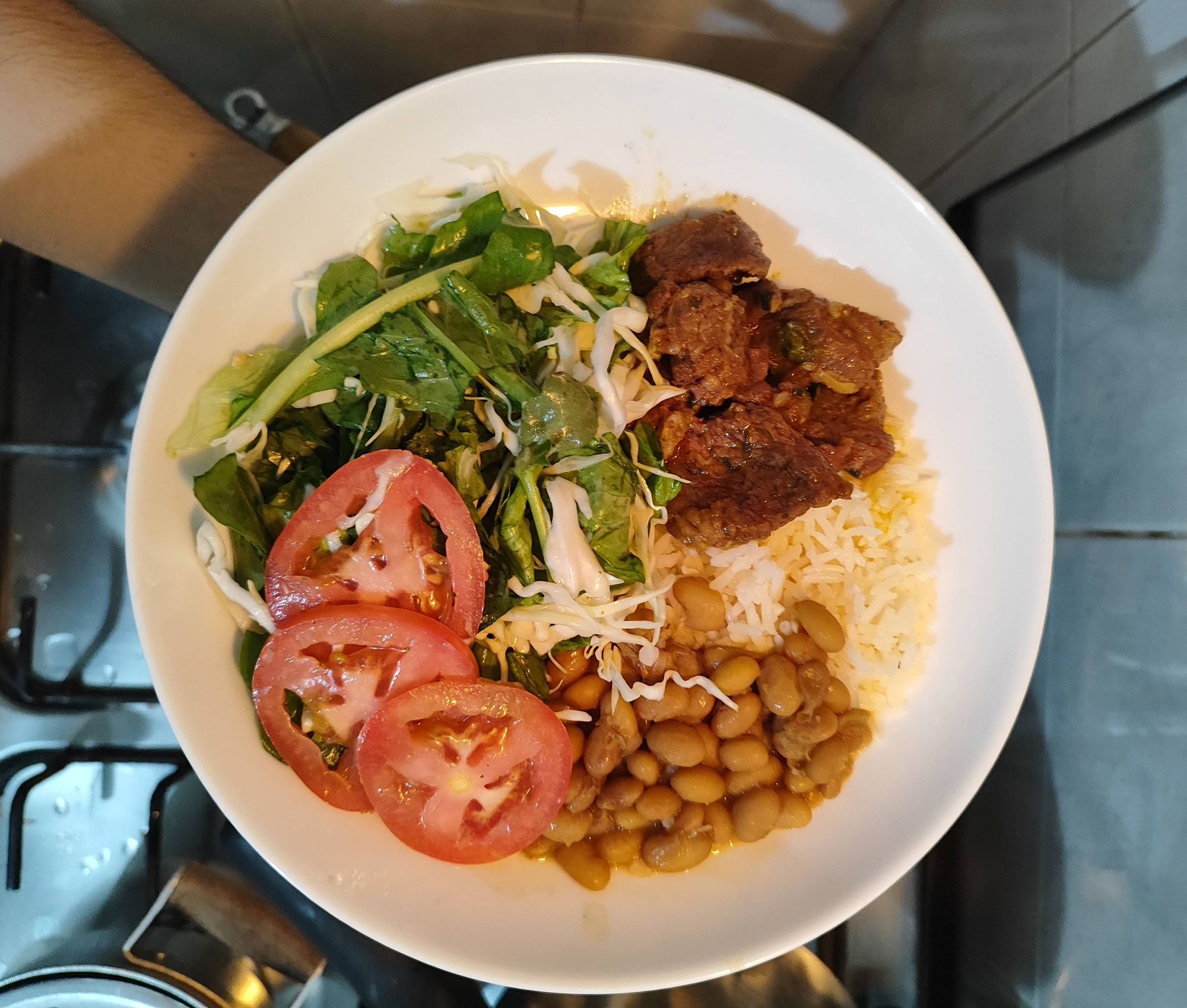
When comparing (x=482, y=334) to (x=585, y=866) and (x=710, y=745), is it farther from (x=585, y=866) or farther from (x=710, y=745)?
(x=585, y=866)

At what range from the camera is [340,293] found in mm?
1502

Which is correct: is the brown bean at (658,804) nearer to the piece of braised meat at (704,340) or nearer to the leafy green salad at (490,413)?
the leafy green salad at (490,413)

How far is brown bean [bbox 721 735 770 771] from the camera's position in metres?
1.67

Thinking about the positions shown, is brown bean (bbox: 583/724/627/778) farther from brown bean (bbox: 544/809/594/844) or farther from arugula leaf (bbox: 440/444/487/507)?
arugula leaf (bbox: 440/444/487/507)

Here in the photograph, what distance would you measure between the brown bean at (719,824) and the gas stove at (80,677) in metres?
0.59

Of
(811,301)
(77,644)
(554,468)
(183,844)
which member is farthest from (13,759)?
(811,301)

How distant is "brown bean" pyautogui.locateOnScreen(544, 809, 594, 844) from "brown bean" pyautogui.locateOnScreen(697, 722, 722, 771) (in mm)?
301

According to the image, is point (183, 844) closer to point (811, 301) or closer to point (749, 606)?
point (749, 606)

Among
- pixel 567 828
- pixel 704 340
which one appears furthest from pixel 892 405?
pixel 567 828

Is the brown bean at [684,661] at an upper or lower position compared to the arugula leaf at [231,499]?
lower

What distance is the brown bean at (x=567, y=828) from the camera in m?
1.60

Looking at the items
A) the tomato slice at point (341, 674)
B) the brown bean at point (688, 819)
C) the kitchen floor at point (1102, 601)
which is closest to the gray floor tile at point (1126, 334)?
the kitchen floor at point (1102, 601)

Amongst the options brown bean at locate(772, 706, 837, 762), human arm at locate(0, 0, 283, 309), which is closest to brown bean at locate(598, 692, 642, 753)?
brown bean at locate(772, 706, 837, 762)

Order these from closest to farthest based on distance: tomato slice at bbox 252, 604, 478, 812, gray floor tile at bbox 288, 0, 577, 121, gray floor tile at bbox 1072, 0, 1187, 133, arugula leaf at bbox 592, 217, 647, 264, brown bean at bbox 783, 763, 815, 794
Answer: tomato slice at bbox 252, 604, 478, 812 < gray floor tile at bbox 1072, 0, 1187, 133 < arugula leaf at bbox 592, 217, 647, 264 < brown bean at bbox 783, 763, 815, 794 < gray floor tile at bbox 288, 0, 577, 121
